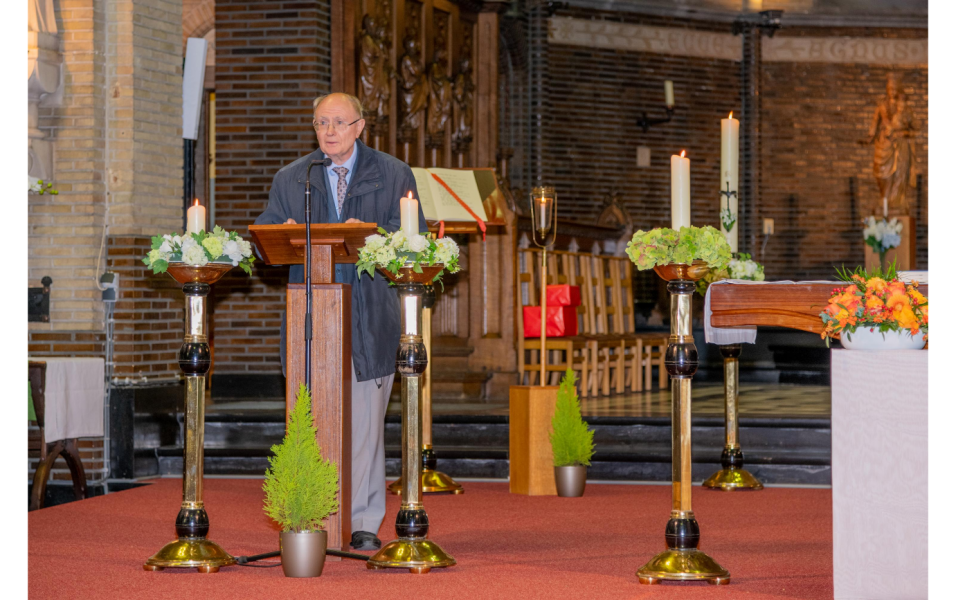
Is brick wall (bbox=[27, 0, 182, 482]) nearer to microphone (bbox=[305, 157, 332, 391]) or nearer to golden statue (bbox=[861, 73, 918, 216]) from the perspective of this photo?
microphone (bbox=[305, 157, 332, 391])

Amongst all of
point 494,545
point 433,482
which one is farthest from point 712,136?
point 494,545

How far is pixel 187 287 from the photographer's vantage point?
430 cm

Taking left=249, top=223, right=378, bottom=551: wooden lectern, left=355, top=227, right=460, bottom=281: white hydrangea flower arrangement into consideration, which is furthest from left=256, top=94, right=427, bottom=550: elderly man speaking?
left=355, top=227, right=460, bottom=281: white hydrangea flower arrangement

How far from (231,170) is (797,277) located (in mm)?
8482

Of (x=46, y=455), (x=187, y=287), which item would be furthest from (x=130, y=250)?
(x=187, y=287)

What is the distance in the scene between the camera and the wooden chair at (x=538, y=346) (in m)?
9.12

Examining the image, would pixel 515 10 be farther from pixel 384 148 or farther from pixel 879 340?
pixel 879 340

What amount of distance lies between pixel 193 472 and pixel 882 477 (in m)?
2.50

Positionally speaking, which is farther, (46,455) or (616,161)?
(616,161)

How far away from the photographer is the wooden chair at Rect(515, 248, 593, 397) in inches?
359

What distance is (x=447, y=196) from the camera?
6.19 m

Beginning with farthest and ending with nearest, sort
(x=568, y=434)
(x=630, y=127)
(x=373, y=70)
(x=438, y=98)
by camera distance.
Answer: (x=630, y=127) < (x=438, y=98) < (x=373, y=70) < (x=568, y=434)

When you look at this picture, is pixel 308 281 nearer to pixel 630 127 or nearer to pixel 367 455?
pixel 367 455

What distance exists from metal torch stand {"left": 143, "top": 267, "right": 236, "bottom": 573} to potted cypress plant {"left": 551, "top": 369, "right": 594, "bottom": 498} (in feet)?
7.75
